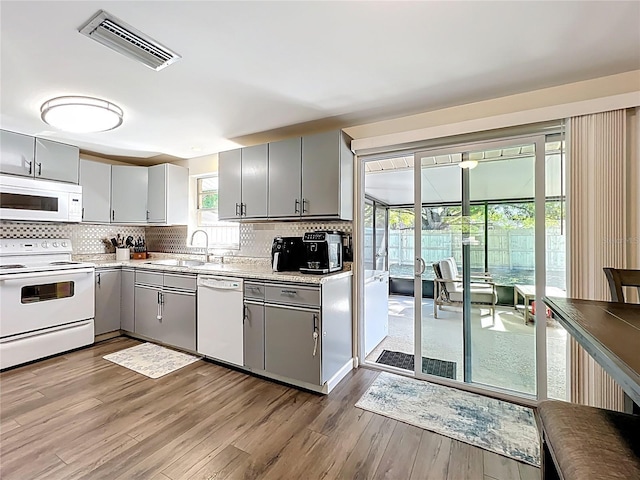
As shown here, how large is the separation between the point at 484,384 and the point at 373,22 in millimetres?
2754

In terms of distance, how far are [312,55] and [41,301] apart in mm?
3512

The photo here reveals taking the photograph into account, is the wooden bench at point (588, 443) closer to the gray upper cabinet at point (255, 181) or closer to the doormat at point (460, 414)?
the doormat at point (460, 414)

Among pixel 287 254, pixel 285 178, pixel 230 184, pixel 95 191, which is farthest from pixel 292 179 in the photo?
pixel 95 191

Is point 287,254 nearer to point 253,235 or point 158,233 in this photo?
point 253,235

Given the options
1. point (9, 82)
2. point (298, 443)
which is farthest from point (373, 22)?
point (9, 82)

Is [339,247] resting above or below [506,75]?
below

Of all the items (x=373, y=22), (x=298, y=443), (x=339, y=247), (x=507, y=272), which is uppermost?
(x=373, y=22)

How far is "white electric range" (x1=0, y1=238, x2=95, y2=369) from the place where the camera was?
2820mm

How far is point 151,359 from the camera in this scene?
3.08m

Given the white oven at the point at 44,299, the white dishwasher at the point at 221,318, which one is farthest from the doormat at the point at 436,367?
the white oven at the point at 44,299

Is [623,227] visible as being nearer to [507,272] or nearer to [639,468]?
[507,272]

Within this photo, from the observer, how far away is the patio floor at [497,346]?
238cm

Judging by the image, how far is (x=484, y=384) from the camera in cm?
249

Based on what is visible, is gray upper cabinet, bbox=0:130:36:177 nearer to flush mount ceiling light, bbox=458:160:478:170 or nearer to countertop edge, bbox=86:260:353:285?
countertop edge, bbox=86:260:353:285
